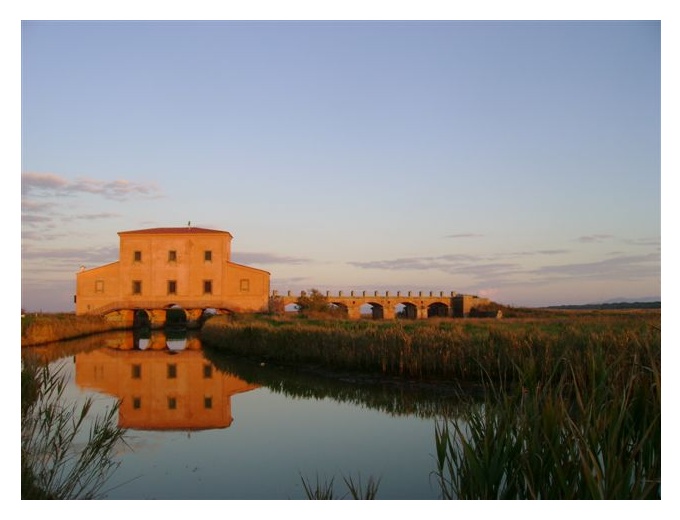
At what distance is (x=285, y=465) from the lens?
8.21m

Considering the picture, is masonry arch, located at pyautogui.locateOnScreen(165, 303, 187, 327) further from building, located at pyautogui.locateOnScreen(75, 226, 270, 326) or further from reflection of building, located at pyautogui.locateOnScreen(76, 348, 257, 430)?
reflection of building, located at pyautogui.locateOnScreen(76, 348, 257, 430)

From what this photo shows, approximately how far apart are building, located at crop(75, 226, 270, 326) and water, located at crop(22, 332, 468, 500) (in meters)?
18.0

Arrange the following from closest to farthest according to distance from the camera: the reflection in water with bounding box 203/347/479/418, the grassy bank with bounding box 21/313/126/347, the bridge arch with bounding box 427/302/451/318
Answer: the reflection in water with bounding box 203/347/479/418, the grassy bank with bounding box 21/313/126/347, the bridge arch with bounding box 427/302/451/318

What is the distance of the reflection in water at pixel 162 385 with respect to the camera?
11797 millimetres

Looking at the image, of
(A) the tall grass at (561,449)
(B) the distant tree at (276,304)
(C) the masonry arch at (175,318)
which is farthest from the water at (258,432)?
(C) the masonry arch at (175,318)

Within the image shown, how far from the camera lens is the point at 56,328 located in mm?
26750

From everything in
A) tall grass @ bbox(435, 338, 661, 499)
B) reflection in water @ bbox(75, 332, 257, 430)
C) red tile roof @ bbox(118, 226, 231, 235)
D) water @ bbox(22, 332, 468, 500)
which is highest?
red tile roof @ bbox(118, 226, 231, 235)

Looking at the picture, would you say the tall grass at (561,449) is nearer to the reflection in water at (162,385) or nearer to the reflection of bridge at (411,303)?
the reflection in water at (162,385)

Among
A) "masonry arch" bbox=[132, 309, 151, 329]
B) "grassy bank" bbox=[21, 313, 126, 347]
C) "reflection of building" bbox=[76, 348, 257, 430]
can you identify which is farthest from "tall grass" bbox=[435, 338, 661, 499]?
"masonry arch" bbox=[132, 309, 151, 329]

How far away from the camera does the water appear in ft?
23.8

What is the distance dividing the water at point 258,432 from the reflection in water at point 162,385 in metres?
0.04
